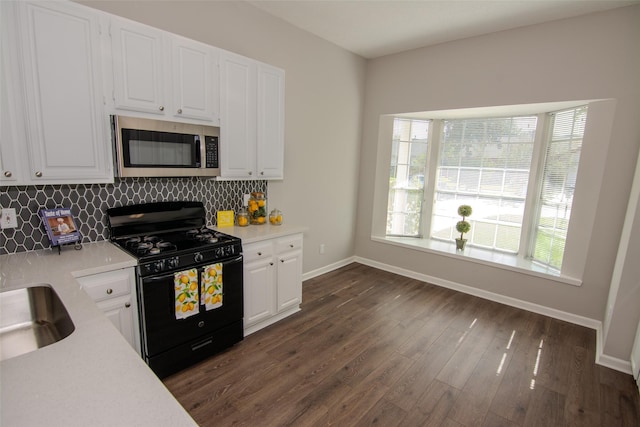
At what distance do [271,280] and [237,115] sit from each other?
1.48m

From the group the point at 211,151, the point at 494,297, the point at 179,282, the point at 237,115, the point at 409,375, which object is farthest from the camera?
the point at 494,297

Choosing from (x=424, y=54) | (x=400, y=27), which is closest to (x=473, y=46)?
(x=424, y=54)

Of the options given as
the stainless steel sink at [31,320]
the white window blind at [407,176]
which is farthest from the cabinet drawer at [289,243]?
the white window blind at [407,176]

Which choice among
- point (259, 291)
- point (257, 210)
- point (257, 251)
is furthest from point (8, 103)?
point (259, 291)

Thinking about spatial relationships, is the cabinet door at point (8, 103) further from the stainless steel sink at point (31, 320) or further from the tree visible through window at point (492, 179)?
the tree visible through window at point (492, 179)

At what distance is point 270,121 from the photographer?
2945 millimetres

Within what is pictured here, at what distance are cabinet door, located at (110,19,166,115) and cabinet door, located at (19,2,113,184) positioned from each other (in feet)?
0.31

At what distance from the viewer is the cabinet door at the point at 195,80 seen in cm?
225

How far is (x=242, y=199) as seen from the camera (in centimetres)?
316

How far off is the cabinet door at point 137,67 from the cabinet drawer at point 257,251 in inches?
46.9

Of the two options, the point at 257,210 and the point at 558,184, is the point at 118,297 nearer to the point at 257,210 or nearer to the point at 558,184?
the point at 257,210

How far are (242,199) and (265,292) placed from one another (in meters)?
0.97

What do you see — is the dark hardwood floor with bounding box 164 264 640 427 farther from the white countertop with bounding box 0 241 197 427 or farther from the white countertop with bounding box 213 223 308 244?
the white countertop with bounding box 0 241 197 427

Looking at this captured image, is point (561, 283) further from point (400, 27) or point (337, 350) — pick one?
point (400, 27)
